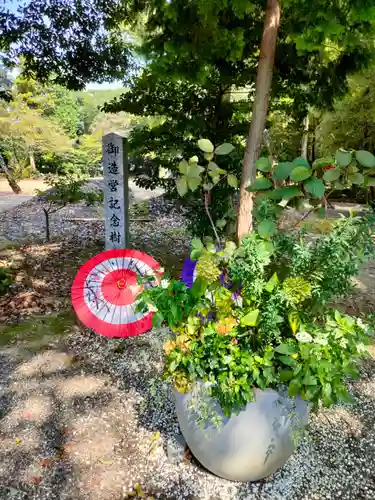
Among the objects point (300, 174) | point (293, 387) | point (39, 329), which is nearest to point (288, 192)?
point (300, 174)

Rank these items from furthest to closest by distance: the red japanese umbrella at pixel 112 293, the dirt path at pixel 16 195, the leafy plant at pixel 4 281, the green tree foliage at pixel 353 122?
the dirt path at pixel 16 195 → the green tree foliage at pixel 353 122 → the leafy plant at pixel 4 281 → the red japanese umbrella at pixel 112 293

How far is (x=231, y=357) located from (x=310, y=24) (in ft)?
5.20

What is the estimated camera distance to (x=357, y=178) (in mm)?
1211

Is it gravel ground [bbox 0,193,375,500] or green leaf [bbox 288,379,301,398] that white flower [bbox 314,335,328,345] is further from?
gravel ground [bbox 0,193,375,500]

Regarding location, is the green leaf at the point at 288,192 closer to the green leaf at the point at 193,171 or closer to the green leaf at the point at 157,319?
the green leaf at the point at 193,171

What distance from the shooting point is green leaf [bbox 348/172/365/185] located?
47.4 inches

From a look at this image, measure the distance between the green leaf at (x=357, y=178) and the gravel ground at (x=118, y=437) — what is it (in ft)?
3.67

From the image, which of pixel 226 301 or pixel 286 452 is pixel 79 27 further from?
pixel 286 452

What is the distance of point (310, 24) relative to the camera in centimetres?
166

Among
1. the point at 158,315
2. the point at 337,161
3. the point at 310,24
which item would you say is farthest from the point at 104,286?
the point at 310,24

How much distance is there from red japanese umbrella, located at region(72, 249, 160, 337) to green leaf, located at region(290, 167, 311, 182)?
40.1 inches

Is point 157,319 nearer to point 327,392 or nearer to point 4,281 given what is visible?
point 327,392

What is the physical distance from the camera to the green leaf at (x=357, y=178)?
3.95 ft

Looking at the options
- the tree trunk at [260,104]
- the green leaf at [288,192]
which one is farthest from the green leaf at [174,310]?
the tree trunk at [260,104]
